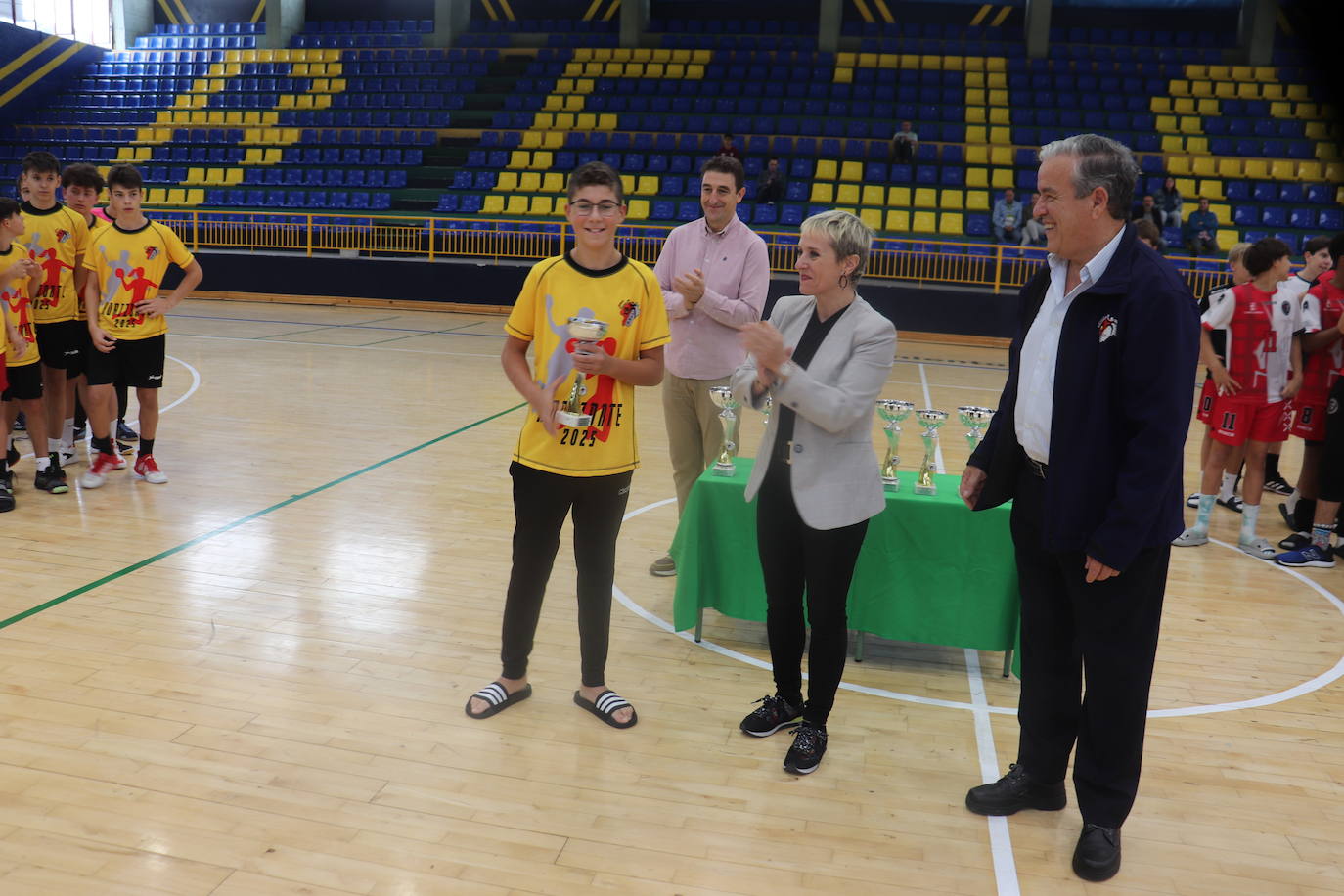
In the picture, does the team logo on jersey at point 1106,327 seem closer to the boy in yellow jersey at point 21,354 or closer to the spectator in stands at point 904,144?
the boy in yellow jersey at point 21,354

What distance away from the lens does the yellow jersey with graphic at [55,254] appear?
547cm

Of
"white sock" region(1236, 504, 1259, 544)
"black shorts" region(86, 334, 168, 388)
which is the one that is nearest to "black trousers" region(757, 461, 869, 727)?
"white sock" region(1236, 504, 1259, 544)

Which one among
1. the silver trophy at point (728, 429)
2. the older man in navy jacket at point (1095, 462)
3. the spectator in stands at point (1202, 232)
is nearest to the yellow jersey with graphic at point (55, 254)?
the silver trophy at point (728, 429)

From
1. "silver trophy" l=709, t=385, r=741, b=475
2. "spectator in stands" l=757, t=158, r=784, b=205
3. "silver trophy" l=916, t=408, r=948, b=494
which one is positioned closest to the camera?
"silver trophy" l=916, t=408, r=948, b=494

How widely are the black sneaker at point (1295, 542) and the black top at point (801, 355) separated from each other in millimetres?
3632

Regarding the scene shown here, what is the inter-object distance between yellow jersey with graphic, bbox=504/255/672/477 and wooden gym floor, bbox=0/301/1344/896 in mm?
870

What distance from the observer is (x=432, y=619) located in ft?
12.9

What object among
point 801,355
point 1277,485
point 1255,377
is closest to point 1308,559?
point 1255,377

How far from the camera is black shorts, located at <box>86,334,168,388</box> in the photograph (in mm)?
5309

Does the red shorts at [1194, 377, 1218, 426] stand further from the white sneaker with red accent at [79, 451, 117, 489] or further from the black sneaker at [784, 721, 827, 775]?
the white sneaker with red accent at [79, 451, 117, 489]

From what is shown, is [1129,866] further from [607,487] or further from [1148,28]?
[1148,28]

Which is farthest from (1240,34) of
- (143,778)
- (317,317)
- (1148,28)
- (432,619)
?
(143,778)

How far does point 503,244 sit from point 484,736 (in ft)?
43.7

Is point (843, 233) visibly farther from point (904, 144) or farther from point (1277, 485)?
point (904, 144)
